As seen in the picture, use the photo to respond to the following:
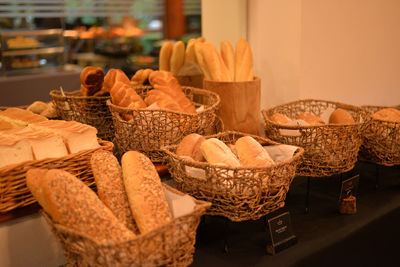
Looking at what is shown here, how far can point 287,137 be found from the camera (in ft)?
4.28

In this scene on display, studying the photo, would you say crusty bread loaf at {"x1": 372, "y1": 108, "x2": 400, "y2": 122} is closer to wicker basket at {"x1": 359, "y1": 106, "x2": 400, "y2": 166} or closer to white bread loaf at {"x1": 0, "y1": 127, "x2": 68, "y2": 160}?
wicker basket at {"x1": 359, "y1": 106, "x2": 400, "y2": 166}

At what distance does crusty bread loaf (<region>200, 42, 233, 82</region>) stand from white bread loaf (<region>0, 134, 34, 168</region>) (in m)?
0.79

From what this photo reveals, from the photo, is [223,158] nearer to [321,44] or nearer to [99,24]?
[321,44]

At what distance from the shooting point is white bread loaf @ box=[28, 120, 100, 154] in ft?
3.65

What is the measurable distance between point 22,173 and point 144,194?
34 cm

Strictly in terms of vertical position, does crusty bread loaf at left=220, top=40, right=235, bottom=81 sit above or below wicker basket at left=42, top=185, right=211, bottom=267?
above

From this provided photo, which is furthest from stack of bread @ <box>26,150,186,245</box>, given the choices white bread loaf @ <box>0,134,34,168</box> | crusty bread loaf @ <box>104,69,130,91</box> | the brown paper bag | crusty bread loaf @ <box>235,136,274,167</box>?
the brown paper bag

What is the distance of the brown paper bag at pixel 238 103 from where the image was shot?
155 cm

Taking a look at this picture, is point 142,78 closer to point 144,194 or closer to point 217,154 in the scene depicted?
point 217,154

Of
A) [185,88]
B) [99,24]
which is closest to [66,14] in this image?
[99,24]

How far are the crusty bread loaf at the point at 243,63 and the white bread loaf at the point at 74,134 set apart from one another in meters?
0.70

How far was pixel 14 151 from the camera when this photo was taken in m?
1.03

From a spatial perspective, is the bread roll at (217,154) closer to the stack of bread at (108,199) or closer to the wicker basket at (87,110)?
the stack of bread at (108,199)

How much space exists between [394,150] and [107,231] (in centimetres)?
111
